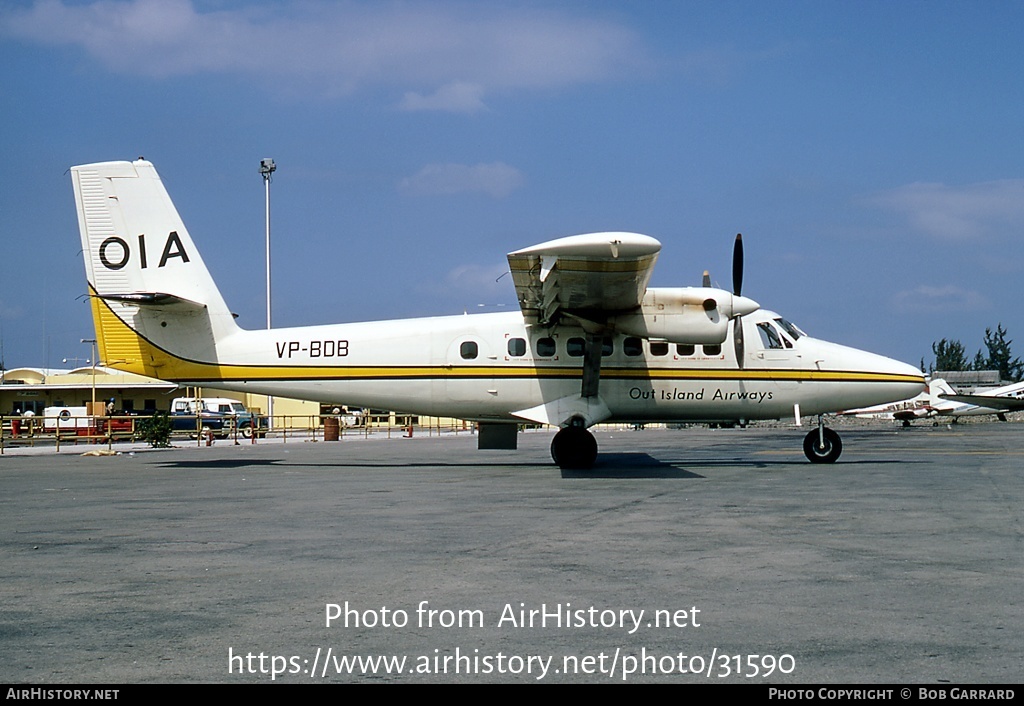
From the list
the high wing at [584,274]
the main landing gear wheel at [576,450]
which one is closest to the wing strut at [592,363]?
the high wing at [584,274]

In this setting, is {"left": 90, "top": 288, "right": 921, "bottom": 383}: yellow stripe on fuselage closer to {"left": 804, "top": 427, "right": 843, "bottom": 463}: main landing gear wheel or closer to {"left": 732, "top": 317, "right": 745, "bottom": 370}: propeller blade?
{"left": 732, "top": 317, "right": 745, "bottom": 370}: propeller blade

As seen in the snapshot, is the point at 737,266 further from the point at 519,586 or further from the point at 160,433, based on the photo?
the point at 160,433

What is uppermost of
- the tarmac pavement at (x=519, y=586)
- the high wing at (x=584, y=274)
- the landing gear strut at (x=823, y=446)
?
the high wing at (x=584, y=274)

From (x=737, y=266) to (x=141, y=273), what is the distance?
41.8ft

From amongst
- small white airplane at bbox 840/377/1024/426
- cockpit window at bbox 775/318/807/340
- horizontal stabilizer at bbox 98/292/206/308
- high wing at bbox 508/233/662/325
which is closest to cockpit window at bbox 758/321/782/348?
cockpit window at bbox 775/318/807/340

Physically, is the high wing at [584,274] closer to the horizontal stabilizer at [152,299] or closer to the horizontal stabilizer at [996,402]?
the horizontal stabilizer at [152,299]

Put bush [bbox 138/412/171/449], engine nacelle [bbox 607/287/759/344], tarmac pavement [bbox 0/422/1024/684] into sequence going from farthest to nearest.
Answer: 1. bush [bbox 138/412/171/449]
2. engine nacelle [bbox 607/287/759/344]
3. tarmac pavement [bbox 0/422/1024/684]

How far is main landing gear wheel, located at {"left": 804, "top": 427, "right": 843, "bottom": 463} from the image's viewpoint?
19359 mm

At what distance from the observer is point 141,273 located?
64.0 ft

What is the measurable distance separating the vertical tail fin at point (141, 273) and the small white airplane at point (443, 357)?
0.07 ft

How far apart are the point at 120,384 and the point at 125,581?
64.2 m

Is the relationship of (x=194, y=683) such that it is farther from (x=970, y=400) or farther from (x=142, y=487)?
(x=970, y=400)

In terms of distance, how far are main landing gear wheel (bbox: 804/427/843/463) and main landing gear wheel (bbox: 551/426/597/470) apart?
15.7 ft

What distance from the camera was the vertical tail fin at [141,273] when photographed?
19422 millimetres
